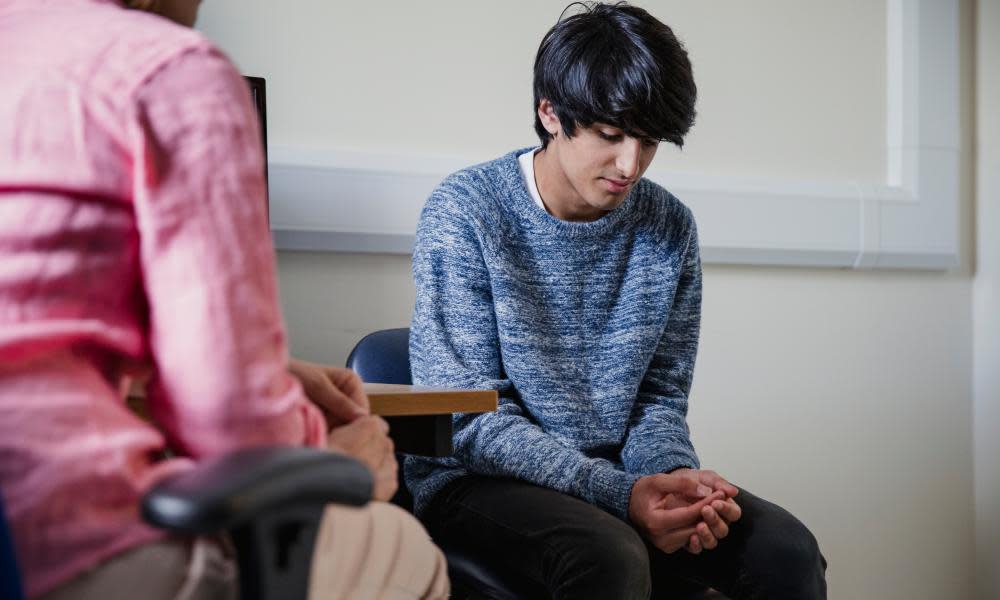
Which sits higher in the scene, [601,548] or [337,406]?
[337,406]

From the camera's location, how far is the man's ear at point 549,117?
160 cm

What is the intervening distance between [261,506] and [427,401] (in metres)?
0.61

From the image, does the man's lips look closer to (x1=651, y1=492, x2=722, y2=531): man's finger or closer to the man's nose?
the man's nose

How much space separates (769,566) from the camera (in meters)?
1.38

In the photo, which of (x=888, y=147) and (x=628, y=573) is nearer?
(x=628, y=573)

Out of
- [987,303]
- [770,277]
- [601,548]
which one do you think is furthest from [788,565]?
[987,303]

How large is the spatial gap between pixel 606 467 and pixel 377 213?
2.77ft

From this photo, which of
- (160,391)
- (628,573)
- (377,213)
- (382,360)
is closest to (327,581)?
(160,391)

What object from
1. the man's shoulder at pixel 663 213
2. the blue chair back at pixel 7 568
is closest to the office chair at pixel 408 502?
the man's shoulder at pixel 663 213

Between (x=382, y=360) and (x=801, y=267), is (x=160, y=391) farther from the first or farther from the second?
(x=801, y=267)

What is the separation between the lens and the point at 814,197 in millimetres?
2570

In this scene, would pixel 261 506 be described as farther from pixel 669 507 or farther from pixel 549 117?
pixel 549 117

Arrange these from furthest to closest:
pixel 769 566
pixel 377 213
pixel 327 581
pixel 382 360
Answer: pixel 377 213 < pixel 382 360 < pixel 769 566 < pixel 327 581

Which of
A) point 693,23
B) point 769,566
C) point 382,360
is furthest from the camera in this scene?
point 693,23
